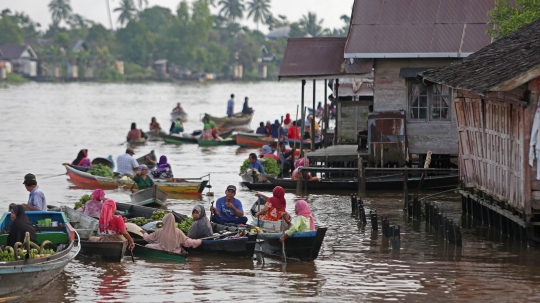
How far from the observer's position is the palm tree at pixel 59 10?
17600 centimetres

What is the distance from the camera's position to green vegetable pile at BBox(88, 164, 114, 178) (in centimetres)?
2858

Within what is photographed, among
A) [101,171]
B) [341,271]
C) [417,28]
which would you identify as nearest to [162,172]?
[101,171]

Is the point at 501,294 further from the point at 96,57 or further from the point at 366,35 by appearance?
the point at 96,57

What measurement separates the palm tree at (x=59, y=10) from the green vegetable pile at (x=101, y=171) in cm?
15213

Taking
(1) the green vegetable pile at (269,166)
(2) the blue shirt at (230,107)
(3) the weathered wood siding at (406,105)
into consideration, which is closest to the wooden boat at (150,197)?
(1) the green vegetable pile at (269,166)

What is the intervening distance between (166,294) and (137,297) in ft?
1.48

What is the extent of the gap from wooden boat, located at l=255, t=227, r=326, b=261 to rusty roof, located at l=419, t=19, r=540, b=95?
12.2 ft

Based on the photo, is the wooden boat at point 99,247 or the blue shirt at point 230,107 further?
the blue shirt at point 230,107

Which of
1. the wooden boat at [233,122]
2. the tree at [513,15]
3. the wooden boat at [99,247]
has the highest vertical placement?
the tree at [513,15]

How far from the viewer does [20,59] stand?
447ft

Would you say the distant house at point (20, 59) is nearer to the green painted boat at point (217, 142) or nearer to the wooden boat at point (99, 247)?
the green painted boat at point (217, 142)

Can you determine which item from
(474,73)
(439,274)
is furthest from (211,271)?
(474,73)

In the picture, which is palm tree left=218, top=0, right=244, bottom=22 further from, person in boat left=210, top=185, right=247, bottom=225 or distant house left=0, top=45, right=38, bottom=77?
person in boat left=210, top=185, right=247, bottom=225

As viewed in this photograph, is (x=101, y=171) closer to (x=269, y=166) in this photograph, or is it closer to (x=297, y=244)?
(x=269, y=166)
